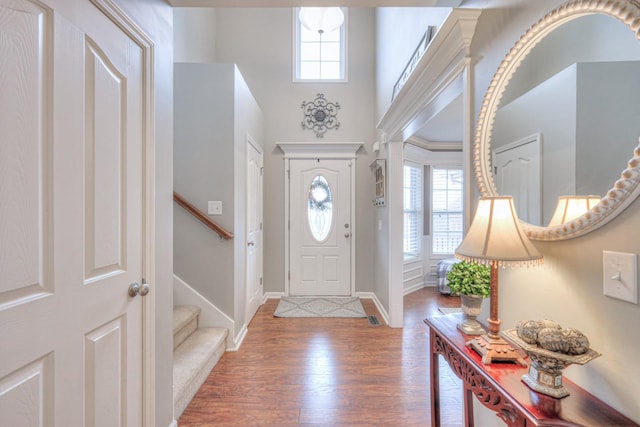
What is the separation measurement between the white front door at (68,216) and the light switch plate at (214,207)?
4.42 feet

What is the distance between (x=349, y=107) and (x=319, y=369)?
11.3 feet

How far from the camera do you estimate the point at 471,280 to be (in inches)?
46.4

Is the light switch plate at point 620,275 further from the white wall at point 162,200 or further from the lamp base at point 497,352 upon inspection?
the white wall at point 162,200

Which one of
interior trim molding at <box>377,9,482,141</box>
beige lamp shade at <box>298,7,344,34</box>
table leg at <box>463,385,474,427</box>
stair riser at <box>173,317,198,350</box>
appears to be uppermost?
beige lamp shade at <box>298,7,344,34</box>

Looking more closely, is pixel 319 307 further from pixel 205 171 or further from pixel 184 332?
pixel 205 171

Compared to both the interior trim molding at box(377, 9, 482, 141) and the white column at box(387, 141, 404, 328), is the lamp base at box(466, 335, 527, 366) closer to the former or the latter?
the interior trim molding at box(377, 9, 482, 141)

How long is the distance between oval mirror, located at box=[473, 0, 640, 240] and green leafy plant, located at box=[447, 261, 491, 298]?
261 millimetres

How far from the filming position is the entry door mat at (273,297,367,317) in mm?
3484

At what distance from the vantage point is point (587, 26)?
2.64ft

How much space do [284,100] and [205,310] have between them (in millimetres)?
3042

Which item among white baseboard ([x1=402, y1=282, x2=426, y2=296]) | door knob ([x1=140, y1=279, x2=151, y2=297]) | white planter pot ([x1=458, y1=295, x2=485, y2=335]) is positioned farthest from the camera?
white baseboard ([x1=402, y1=282, x2=426, y2=296])

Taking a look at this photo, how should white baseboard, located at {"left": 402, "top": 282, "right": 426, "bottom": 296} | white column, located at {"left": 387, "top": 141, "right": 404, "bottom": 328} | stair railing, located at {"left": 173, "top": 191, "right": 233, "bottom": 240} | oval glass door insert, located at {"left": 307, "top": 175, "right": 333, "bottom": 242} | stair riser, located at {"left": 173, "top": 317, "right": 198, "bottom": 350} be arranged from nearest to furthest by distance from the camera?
stair riser, located at {"left": 173, "top": 317, "right": 198, "bottom": 350} → stair railing, located at {"left": 173, "top": 191, "right": 233, "bottom": 240} → white column, located at {"left": 387, "top": 141, "right": 404, "bottom": 328} → oval glass door insert, located at {"left": 307, "top": 175, "right": 333, "bottom": 242} → white baseboard, located at {"left": 402, "top": 282, "right": 426, "bottom": 296}

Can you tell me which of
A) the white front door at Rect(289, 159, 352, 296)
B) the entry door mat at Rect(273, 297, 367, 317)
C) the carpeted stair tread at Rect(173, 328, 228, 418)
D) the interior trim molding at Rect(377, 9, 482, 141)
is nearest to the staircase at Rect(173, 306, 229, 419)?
the carpeted stair tread at Rect(173, 328, 228, 418)

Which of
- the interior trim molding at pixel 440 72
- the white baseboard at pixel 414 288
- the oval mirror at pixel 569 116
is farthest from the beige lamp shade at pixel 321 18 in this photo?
the white baseboard at pixel 414 288
